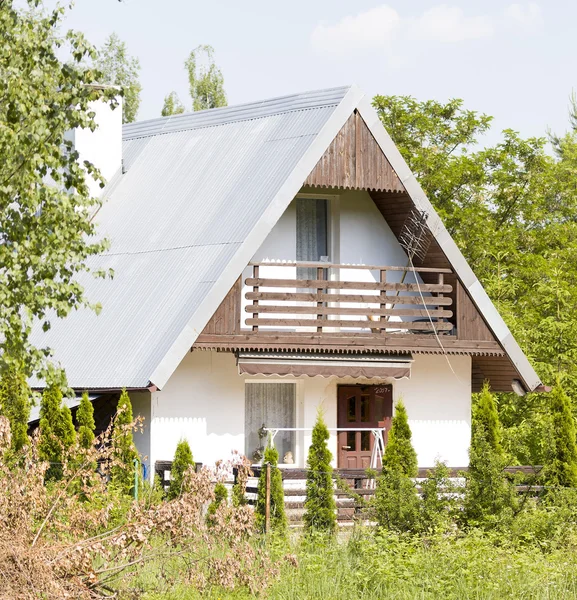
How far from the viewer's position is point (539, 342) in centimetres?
2900

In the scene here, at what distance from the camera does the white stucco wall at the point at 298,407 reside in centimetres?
1980

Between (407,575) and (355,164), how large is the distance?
9093mm

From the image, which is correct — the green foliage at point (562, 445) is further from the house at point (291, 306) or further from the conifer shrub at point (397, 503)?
the conifer shrub at point (397, 503)

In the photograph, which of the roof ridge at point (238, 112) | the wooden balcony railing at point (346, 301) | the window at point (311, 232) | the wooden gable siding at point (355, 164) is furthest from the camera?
the window at point (311, 232)

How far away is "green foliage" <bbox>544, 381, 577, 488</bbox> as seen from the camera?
18.9m

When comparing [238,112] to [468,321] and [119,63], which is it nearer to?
[468,321]

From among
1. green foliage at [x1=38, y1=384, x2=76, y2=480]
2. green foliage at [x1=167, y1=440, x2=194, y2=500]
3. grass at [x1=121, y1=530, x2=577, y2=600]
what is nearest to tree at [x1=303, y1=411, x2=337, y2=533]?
green foliage at [x1=167, y1=440, x2=194, y2=500]

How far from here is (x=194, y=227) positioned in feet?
69.6

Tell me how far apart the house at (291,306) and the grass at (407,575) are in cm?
521

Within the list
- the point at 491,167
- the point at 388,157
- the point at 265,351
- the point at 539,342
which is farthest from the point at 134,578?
the point at 491,167

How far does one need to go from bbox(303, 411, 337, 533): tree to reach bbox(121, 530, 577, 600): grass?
3.05 m

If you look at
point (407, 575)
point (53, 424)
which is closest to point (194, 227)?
point (53, 424)

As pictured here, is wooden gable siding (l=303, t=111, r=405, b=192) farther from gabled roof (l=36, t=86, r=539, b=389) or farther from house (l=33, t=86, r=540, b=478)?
gabled roof (l=36, t=86, r=539, b=389)

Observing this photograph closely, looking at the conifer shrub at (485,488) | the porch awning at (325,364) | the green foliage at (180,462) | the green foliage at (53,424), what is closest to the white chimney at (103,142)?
the porch awning at (325,364)
